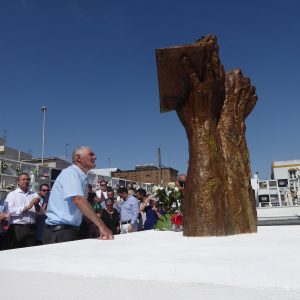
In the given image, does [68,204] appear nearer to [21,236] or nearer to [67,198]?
[67,198]

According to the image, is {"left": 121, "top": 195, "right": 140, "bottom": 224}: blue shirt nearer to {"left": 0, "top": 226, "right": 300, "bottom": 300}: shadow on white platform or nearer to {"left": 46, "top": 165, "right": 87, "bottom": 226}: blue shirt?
{"left": 46, "top": 165, "right": 87, "bottom": 226}: blue shirt

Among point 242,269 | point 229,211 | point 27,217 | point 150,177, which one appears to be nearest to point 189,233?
point 229,211

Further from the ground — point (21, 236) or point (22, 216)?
point (22, 216)

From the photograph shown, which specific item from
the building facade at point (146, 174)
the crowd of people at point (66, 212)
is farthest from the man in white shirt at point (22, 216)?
the building facade at point (146, 174)

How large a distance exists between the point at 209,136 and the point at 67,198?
159 centimetres

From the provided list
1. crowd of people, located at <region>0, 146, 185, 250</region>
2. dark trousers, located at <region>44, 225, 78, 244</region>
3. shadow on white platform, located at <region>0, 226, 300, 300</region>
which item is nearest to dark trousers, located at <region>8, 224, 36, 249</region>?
crowd of people, located at <region>0, 146, 185, 250</region>

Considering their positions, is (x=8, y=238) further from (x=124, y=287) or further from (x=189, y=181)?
(x=124, y=287)

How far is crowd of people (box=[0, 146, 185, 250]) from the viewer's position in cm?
328

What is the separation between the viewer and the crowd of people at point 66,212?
3277mm

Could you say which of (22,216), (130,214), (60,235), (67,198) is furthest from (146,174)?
(67,198)

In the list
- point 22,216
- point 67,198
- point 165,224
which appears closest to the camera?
point 67,198

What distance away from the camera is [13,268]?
1.83 metres

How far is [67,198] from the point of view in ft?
10.7

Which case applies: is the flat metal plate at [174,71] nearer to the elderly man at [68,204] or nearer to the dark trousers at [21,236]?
the elderly man at [68,204]
